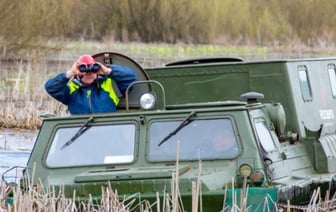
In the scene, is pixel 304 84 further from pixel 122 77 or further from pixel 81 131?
pixel 81 131

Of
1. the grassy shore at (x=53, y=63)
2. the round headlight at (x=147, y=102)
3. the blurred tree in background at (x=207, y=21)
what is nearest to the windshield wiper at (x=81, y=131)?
the round headlight at (x=147, y=102)

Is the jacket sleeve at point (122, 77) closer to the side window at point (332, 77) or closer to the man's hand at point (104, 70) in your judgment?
the man's hand at point (104, 70)

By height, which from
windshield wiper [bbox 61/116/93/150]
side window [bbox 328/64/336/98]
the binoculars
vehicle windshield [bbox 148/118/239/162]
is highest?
side window [bbox 328/64/336/98]

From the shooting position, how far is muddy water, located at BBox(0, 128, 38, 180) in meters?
16.8

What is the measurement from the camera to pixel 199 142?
375 inches

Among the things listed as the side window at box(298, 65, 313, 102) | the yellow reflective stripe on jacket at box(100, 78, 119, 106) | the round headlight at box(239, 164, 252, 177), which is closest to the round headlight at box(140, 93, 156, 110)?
the yellow reflective stripe on jacket at box(100, 78, 119, 106)

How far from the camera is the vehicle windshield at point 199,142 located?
31.0ft

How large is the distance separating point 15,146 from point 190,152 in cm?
1014

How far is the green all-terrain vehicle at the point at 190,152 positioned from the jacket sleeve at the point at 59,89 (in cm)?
Result: 55

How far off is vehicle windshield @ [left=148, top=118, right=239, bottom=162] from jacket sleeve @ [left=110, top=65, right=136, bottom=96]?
1276 mm

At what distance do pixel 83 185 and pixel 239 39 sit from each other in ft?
135

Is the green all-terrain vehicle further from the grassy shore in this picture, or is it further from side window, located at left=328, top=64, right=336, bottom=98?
the grassy shore

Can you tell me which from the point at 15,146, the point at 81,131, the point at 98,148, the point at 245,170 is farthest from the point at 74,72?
the point at 15,146

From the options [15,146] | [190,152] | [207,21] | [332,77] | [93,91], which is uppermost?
[207,21]
